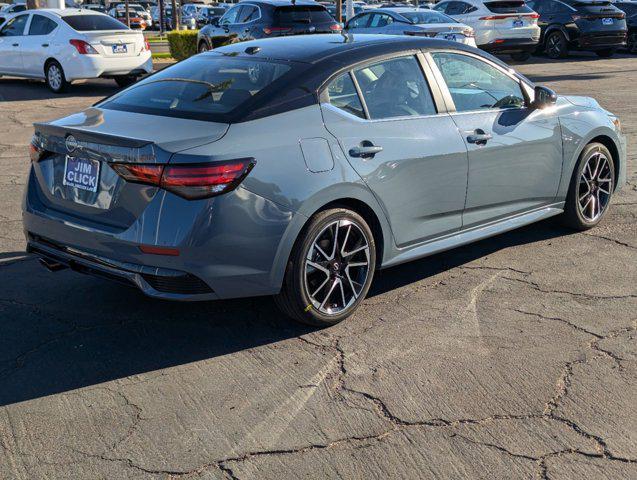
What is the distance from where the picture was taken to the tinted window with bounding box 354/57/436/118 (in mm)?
5043

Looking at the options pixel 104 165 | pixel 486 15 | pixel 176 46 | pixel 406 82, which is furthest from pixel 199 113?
pixel 176 46

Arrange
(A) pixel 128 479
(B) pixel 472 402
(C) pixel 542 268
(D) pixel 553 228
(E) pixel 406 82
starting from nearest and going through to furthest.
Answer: (A) pixel 128 479 < (B) pixel 472 402 < (E) pixel 406 82 < (C) pixel 542 268 < (D) pixel 553 228

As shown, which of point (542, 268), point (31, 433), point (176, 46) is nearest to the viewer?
point (31, 433)

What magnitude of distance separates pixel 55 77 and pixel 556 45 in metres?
14.0

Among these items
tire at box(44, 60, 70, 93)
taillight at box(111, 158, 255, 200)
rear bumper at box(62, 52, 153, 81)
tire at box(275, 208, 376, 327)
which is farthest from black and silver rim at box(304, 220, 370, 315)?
tire at box(44, 60, 70, 93)

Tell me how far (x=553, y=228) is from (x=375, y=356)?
291cm

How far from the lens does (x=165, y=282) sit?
14.0ft

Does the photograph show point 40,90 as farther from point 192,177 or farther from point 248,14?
point 192,177

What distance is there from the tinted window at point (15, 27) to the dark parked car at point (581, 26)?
1398cm

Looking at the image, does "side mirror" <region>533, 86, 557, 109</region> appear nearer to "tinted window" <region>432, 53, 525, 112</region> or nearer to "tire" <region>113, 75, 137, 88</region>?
"tinted window" <region>432, 53, 525, 112</region>

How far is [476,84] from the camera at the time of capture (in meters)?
5.75

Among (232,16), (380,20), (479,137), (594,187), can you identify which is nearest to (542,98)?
(479,137)

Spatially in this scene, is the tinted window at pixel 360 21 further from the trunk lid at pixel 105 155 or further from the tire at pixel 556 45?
the trunk lid at pixel 105 155

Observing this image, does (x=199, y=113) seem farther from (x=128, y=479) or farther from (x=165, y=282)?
(x=128, y=479)
